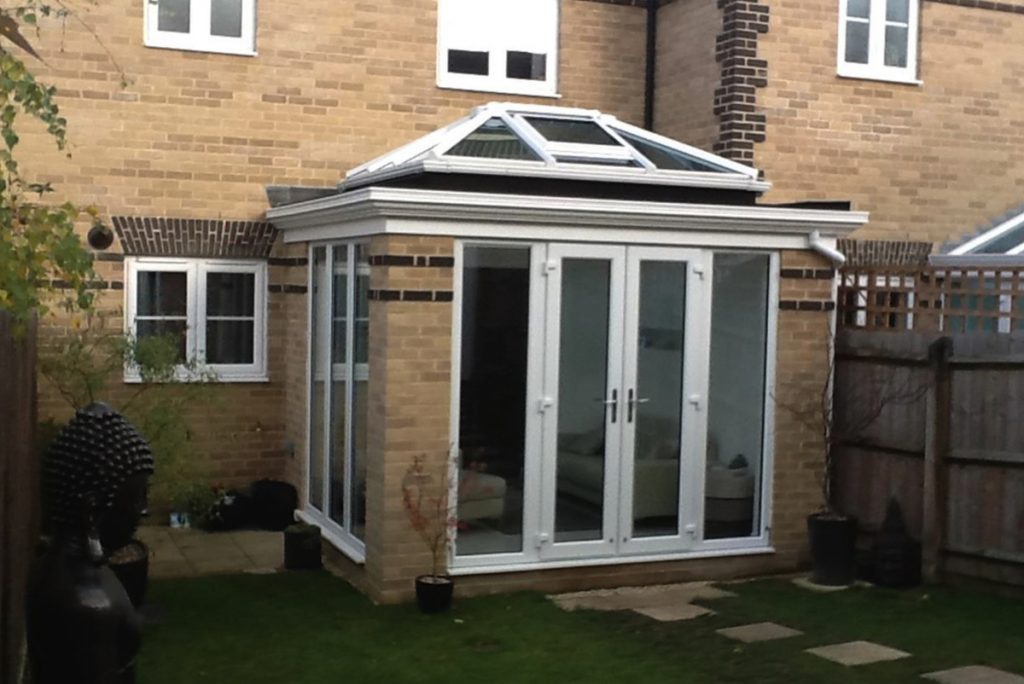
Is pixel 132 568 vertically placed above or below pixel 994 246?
below

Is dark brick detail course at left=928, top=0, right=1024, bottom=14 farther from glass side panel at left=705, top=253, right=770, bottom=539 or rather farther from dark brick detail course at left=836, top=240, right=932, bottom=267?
glass side panel at left=705, top=253, right=770, bottom=539

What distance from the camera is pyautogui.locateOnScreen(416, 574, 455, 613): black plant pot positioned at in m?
7.85

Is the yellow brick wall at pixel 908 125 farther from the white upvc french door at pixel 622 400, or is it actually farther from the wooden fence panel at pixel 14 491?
the wooden fence panel at pixel 14 491

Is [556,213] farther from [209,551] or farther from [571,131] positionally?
[209,551]

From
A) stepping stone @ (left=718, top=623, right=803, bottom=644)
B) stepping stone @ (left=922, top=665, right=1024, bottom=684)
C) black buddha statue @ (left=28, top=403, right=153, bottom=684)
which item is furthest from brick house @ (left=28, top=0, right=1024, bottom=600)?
black buddha statue @ (left=28, top=403, right=153, bottom=684)

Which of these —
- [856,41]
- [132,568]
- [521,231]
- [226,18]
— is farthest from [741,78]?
[132,568]

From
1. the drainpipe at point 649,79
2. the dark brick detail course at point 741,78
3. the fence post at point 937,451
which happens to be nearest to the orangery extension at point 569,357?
the fence post at point 937,451

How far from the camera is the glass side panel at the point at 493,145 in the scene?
8945mm

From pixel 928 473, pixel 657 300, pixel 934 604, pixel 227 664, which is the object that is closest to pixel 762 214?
pixel 657 300

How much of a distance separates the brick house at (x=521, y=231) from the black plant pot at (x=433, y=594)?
32 centimetres

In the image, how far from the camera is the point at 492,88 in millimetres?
12055

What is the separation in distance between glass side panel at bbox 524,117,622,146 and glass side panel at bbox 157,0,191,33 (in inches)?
135

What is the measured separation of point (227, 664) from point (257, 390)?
4594mm

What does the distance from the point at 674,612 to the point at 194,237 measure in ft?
18.1
